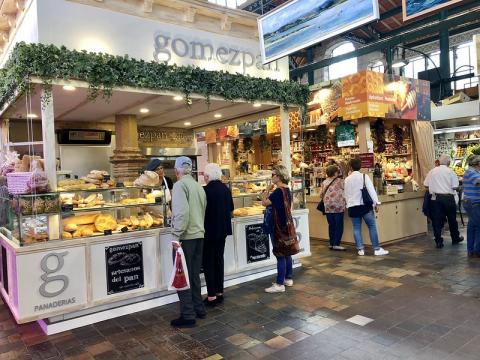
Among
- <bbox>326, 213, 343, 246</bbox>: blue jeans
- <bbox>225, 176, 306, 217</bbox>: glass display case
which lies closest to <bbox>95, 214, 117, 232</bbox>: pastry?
<bbox>225, 176, 306, 217</bbox>: glass display case

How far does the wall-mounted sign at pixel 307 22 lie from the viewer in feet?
11.6

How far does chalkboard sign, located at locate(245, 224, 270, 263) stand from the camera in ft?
17.6

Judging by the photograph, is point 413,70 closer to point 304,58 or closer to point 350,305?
point 304,58

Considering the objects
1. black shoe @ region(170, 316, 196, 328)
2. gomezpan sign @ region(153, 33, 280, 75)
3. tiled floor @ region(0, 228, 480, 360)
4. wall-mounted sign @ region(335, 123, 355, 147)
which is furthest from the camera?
wall-mounted sign @ region(335, 123, 355, 147)

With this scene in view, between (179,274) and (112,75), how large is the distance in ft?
7.50

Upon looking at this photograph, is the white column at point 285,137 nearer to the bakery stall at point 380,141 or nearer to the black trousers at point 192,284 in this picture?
the bakery stall at point 380,141

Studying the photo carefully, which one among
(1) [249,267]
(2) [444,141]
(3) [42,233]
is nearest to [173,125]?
(1) [249,267]

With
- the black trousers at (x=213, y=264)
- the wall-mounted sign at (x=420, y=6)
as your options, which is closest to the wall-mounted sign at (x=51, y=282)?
the black trousers at (x=213, y=264)

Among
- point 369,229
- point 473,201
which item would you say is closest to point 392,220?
point 369,229

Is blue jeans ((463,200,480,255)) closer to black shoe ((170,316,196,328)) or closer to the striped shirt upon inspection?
the striped shirt

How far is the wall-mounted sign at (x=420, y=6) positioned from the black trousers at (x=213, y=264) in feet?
9.72

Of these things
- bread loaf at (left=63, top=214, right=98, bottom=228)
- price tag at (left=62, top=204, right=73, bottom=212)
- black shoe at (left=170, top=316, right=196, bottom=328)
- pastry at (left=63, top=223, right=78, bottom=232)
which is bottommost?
black shoe at (left=170, top=316, right=196, bottom=328)

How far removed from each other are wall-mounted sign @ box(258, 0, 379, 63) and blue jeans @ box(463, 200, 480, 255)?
4.01 meters

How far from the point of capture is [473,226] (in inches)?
241
